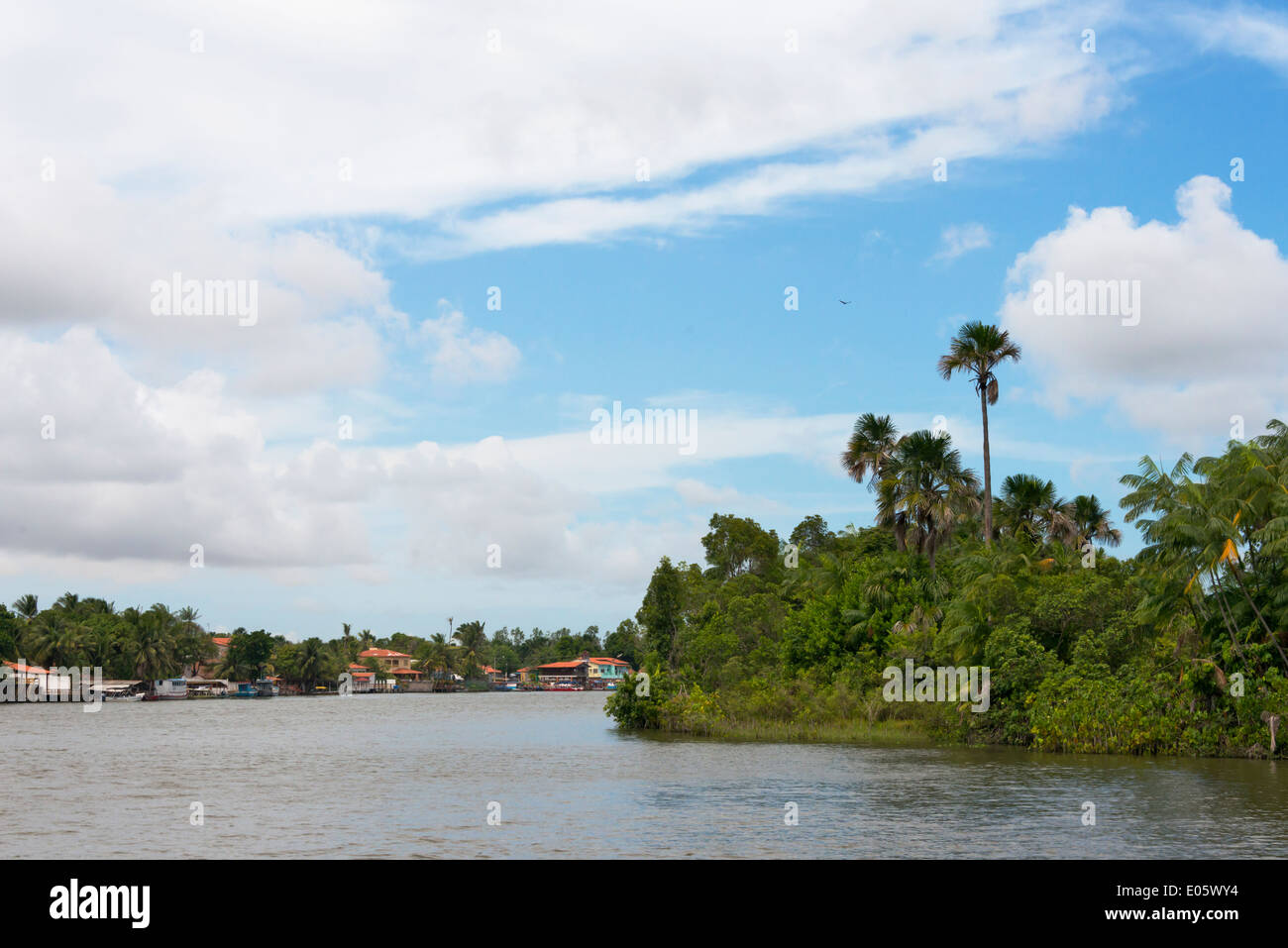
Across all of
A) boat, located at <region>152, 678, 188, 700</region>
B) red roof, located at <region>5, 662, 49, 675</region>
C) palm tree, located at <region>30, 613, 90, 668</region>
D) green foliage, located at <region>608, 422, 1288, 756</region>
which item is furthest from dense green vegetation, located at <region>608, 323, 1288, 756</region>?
boat, located at <region>152, 678, 188, 700</region>

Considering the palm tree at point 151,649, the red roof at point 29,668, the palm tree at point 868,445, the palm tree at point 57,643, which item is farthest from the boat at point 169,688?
the palm tree at point 868,445

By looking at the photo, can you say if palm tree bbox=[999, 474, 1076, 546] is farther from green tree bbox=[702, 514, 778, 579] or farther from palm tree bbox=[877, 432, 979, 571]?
green tree bbox=[702, 514, 778, 579]

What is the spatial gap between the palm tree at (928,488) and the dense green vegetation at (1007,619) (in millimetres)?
114

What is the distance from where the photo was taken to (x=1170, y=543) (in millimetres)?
39781

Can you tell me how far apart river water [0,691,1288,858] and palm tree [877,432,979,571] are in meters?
12.6

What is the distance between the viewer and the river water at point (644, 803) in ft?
84.9

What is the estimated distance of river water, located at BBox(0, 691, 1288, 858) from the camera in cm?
2589

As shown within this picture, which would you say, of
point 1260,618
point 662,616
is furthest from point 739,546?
point 1260,618

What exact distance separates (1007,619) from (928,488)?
11.1m

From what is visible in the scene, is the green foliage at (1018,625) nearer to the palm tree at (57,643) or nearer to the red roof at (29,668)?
the red roof at (29,668)

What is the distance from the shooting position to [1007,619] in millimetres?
48781
